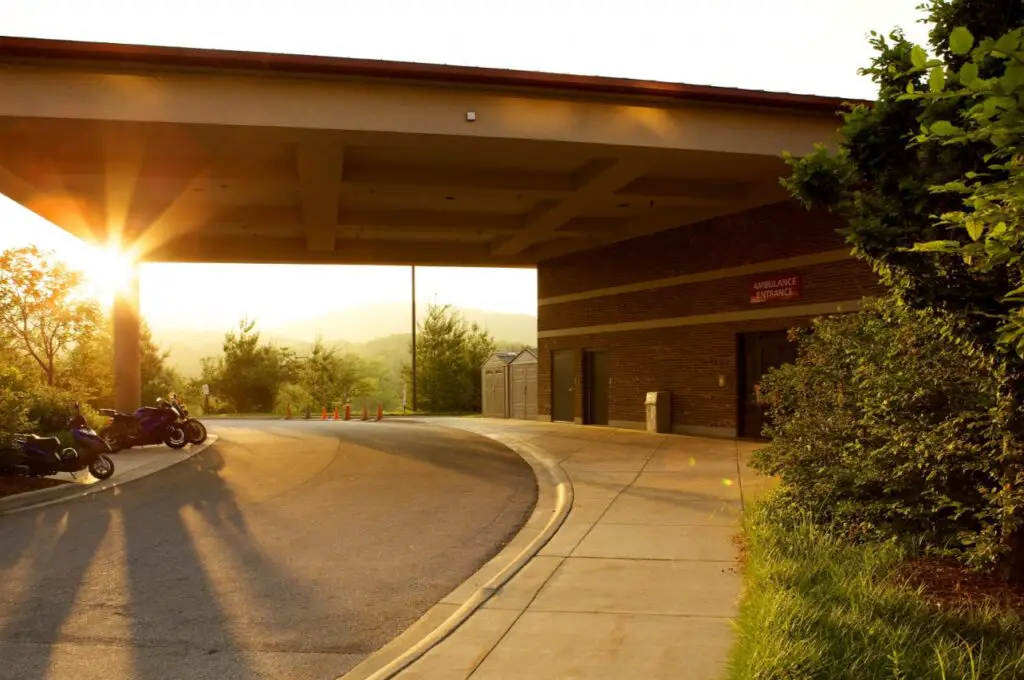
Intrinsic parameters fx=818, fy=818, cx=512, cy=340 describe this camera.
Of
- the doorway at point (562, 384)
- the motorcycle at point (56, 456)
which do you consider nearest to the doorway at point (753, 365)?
the doorway at point (562, 384)

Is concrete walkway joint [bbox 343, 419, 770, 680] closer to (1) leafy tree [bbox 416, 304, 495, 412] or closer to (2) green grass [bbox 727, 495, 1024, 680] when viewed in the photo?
(2) green grass [bbox 727, 495, 1024, 680]

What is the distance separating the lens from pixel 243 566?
24.3ft

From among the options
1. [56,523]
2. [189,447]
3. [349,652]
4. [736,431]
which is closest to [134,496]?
[56,523]

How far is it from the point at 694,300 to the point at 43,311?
23583 millimetres

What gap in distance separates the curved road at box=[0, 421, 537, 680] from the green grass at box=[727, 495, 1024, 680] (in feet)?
8.09

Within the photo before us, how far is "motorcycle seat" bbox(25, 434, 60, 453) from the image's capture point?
39.3 ft

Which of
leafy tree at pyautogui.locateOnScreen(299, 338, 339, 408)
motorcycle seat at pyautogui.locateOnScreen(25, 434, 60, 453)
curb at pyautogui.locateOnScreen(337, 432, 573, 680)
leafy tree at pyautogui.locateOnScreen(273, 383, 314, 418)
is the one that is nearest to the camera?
curb at pyautogui.locateOnScreen(337, 432, 573, 680)

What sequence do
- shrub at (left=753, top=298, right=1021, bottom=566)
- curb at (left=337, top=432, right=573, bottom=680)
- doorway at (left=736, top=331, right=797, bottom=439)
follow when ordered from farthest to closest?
doorway at (left=736, top=331, right=797, bottom=439) < shrub at (left=753, top=298, right=1021, bottom=566) < curb at (left=337, top=432, right=573, bottom=680)

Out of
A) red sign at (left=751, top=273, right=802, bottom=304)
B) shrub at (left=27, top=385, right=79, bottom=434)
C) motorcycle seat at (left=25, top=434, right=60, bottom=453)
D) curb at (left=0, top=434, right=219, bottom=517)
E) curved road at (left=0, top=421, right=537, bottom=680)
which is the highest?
red sign at (left=751, top=273, right=802, bottom=304)

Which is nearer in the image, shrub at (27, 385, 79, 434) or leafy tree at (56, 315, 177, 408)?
shrub at (27, 385, 79, 434)

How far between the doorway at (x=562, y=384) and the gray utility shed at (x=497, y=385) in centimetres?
565

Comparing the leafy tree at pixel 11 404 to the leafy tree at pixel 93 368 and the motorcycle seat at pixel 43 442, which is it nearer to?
the motorcycle seat at pixel 43 442

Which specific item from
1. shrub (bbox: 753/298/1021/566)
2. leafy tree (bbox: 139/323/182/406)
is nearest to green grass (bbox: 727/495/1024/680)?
shrub (bbox: 753/298/1021/566)

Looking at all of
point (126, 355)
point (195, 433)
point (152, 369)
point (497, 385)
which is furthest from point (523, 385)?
point (152, 369)
